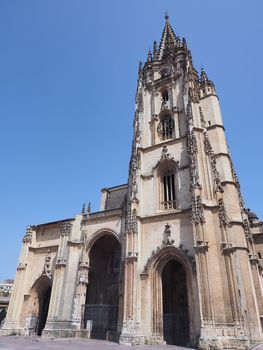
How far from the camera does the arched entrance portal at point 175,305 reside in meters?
17.1

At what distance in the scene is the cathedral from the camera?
51.5ft

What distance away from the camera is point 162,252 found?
1833cm

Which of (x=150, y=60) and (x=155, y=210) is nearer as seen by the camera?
(x=155, y=210)

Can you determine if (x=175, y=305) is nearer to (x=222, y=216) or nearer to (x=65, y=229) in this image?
(x=222, y=216)

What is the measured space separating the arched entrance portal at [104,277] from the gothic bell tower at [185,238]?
4.41 m

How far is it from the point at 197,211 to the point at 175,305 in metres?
7.22

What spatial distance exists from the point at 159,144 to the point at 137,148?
6.29 feet

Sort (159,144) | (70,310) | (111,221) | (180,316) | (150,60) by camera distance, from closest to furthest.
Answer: (180,316), (70,310), (111,221), (159,144), (150,60)

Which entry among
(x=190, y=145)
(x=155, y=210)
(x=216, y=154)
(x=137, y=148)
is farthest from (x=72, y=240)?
(x=216, y=154)

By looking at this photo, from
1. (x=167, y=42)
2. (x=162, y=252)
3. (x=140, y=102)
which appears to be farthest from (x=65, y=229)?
(x=167, y=42)

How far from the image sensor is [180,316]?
17641 mm

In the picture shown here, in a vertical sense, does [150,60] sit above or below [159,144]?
above

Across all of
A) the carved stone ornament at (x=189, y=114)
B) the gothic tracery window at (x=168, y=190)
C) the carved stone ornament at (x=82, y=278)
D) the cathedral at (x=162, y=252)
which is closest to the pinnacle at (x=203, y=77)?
the cathedral at (x=162, y=252)

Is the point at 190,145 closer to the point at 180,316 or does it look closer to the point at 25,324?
the point at 180,316
